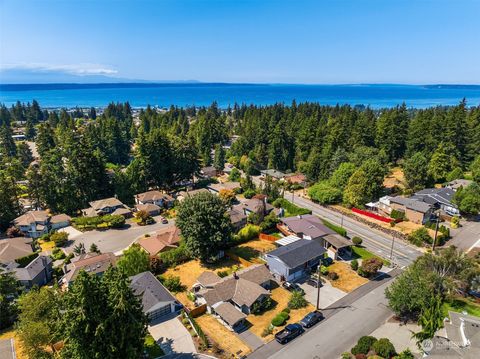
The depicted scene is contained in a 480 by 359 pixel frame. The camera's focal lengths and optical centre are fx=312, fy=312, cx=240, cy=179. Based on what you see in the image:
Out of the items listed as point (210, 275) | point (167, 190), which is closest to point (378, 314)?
point (210, 275)

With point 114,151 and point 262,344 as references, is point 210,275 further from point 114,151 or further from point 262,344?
point 114,151

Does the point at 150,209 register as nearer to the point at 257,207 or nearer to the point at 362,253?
the point at 257,207

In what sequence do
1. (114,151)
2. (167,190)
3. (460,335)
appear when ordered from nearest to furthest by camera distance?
(460,335) → (167,190) → (114,151)

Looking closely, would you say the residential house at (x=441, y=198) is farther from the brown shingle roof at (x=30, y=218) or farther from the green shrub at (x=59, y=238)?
the brown shingle roof at (x=30, y=218)

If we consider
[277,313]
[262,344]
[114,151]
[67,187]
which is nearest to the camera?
[262,344]

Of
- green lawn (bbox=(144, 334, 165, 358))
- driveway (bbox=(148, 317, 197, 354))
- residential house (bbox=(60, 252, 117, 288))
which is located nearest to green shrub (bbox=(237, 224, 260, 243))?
residential house (bbox=(60, 252, 117, 288))

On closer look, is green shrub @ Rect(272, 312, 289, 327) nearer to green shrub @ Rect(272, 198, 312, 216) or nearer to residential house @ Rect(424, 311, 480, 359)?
residential house @ Rect(424, 311, 480, 359)

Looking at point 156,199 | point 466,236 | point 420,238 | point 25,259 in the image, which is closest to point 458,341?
point 420,238
